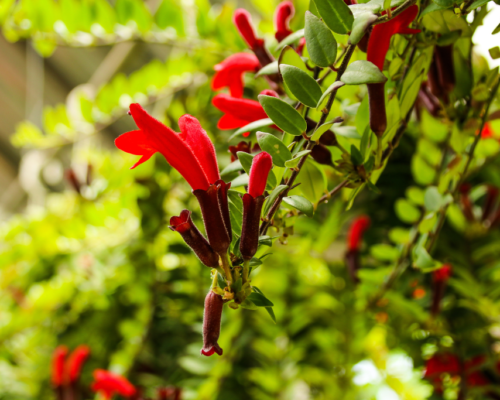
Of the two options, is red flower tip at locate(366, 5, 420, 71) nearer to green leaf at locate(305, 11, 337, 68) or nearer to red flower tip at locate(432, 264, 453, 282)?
green leaf at locate(305, 11, 337, 68)

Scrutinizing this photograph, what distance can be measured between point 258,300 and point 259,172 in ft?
0.26

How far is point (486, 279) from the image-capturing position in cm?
64

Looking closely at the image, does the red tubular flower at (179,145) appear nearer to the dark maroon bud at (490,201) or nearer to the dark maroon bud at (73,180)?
the dark maroon bud at (490,201)

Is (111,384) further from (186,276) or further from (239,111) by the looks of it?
(239,111)

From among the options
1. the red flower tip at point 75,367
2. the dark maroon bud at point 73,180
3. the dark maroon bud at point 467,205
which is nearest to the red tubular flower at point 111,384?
the red flower tip at point 75,367

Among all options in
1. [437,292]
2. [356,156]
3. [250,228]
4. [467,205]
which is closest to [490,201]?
[467,205]

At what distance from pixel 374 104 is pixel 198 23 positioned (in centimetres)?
60

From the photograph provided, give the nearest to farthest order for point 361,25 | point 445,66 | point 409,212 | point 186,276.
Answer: point 361,25 < point 445,66 < point 409,212 < point 186,276

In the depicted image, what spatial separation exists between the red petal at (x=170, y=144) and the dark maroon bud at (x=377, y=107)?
0.42ft

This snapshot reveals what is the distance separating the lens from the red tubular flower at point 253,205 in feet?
0.80

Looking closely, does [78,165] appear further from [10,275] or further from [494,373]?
[494,373]

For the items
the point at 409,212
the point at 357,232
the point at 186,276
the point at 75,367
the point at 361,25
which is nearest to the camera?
the point at 361,25

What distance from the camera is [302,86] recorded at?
0.27 m

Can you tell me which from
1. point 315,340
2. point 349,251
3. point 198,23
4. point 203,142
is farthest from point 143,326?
point 203,142
